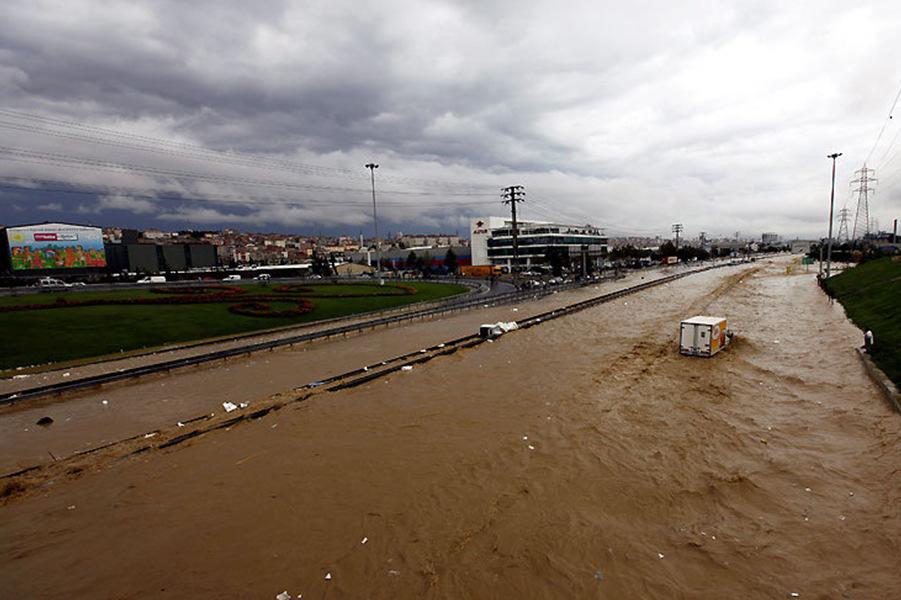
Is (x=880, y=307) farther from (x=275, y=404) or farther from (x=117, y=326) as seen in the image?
(x=117, y=326)

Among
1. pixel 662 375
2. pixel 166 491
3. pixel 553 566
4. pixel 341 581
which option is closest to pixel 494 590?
pixel 553 566

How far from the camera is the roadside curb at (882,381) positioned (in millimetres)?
13780

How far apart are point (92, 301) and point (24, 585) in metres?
37.1

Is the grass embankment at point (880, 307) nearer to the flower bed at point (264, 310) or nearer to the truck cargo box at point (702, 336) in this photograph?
the truck cargo box at point (702, 336)

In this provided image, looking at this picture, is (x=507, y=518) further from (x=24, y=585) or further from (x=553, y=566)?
(x=24, y=585)

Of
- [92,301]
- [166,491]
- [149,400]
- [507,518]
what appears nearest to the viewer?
[507,518]

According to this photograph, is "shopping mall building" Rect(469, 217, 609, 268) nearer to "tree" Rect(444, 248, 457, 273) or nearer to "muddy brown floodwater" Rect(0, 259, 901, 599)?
"tree" Rect(444, 248, 457, 273)

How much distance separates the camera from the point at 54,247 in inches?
3127

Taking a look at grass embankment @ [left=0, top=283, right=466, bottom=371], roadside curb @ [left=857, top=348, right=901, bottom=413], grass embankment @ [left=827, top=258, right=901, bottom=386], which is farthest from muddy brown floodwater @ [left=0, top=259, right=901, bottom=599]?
grass embankment @ [left=0, top=283, right=466, bottom=371]

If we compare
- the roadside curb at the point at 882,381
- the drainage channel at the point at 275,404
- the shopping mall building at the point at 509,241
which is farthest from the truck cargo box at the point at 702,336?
the shopping mall building at the point at 509,241

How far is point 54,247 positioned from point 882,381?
109 metres

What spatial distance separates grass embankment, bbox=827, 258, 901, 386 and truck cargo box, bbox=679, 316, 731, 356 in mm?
5693

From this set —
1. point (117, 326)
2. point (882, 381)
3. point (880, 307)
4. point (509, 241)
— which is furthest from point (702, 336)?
point (509, 241)

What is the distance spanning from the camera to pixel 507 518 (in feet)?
28.9
